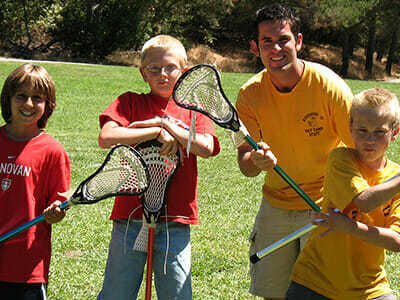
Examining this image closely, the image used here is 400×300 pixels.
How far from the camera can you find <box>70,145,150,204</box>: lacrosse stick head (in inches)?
115

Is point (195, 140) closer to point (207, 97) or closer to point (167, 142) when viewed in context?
point (167, 142)

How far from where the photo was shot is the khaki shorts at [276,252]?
3.71 meters

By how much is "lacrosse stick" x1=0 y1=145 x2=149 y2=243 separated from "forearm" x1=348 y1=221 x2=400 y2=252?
1.07m

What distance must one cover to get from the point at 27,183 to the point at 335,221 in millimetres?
1614

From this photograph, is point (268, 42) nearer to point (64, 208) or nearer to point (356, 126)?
point (356, 126)

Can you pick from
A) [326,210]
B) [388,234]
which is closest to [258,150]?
[326,210]

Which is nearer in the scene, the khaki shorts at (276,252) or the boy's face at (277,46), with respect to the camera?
the boy's face at (277,46)

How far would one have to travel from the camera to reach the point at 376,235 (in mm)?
2822

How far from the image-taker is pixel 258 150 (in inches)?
119

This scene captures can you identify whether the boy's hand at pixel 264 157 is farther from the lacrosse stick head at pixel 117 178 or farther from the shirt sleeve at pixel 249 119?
the shirt sleeve at pixel 249 119

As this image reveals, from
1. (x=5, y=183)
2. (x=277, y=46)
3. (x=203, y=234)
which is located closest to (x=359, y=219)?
(x=277, y=46)

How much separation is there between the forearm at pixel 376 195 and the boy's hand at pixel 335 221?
98 millimetres

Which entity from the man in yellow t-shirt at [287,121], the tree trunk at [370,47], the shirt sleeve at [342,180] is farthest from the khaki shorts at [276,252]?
the tree trunk at [370,47]

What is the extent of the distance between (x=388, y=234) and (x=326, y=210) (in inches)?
14.8
